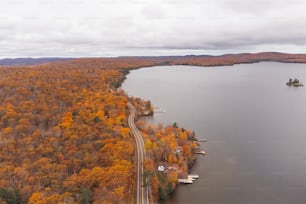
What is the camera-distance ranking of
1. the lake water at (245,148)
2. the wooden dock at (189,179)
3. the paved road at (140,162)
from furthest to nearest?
1. the wooden dock at (189,179)
2. the lake water at (245,148)
3. the paved road at (140,162)

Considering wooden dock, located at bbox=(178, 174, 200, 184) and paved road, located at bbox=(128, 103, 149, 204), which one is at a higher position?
paved road, located at bbox=(128, 103, 149, 204)

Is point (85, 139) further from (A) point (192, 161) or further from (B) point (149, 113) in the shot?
(B) point (149, 113)

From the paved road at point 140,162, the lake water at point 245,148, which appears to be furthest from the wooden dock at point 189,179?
the paved road at point 140,162

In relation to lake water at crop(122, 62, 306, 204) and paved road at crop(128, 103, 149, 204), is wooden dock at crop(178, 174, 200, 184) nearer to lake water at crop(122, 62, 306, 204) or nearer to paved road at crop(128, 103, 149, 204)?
lake water at crop(122, 62, 306, 204)

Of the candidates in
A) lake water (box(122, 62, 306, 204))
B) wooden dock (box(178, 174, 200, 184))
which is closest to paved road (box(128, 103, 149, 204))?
lake water (box(122, 62, 306, 204))

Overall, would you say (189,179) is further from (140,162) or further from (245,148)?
(245,148)

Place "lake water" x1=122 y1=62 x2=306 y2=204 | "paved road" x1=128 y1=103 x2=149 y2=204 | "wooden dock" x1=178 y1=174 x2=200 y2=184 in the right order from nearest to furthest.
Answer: "paved road" x1=128 y1=103 x2=149 y2=204, "lake water" x1=122 y1=62 x2=306 y2=204, "wooden dock" x1=178 y1=174 x2=200 y2=184

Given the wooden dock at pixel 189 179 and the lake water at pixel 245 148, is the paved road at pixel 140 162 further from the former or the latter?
the wooden dock at pixel 189 179

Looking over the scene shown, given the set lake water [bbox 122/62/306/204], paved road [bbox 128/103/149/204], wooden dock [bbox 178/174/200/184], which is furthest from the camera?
wooden dock [bbox 178/174/200/184]

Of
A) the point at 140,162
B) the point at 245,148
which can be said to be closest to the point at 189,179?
the point at 140,162

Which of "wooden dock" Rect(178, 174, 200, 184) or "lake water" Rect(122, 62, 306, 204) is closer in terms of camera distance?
"lake water" Rect(122, 62, 306, 204)

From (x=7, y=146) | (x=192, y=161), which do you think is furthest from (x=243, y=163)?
(x=7, y=146)
